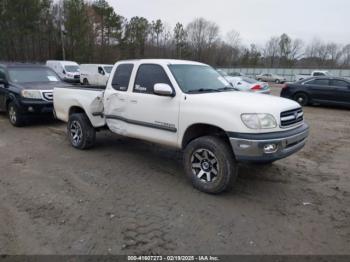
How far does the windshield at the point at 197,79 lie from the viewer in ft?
14.9

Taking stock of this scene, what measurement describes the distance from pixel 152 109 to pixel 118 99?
3.05 ft

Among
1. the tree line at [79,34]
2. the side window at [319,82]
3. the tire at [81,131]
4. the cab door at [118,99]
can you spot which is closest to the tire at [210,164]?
the cab door at [118,99]

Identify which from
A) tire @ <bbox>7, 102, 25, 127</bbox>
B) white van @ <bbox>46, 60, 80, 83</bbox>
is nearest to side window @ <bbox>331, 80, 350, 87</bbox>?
tire @ <bbox>7, 102, 25, 127</bbox>

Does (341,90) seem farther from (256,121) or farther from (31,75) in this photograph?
(31,75)

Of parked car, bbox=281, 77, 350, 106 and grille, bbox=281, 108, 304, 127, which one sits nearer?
grille, bbox=281, 108, 304, 127

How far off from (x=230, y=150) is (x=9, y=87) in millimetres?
7583

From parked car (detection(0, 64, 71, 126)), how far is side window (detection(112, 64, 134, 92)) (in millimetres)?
3782

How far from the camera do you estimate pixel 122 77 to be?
17.5 ft

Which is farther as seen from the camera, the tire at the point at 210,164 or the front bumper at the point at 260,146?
the tire at the point at 210,164

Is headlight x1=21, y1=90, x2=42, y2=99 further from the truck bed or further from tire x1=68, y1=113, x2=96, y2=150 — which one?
tire x1=68, y1=113, x2=96, y2=150

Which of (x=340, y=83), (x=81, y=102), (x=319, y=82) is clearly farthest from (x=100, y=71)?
(x=81, y=102)

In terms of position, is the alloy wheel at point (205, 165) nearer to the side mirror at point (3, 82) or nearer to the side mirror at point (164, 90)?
the side mirror at point (164, 90)

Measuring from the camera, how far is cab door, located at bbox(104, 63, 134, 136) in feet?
17.0

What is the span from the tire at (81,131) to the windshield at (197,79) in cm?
246
